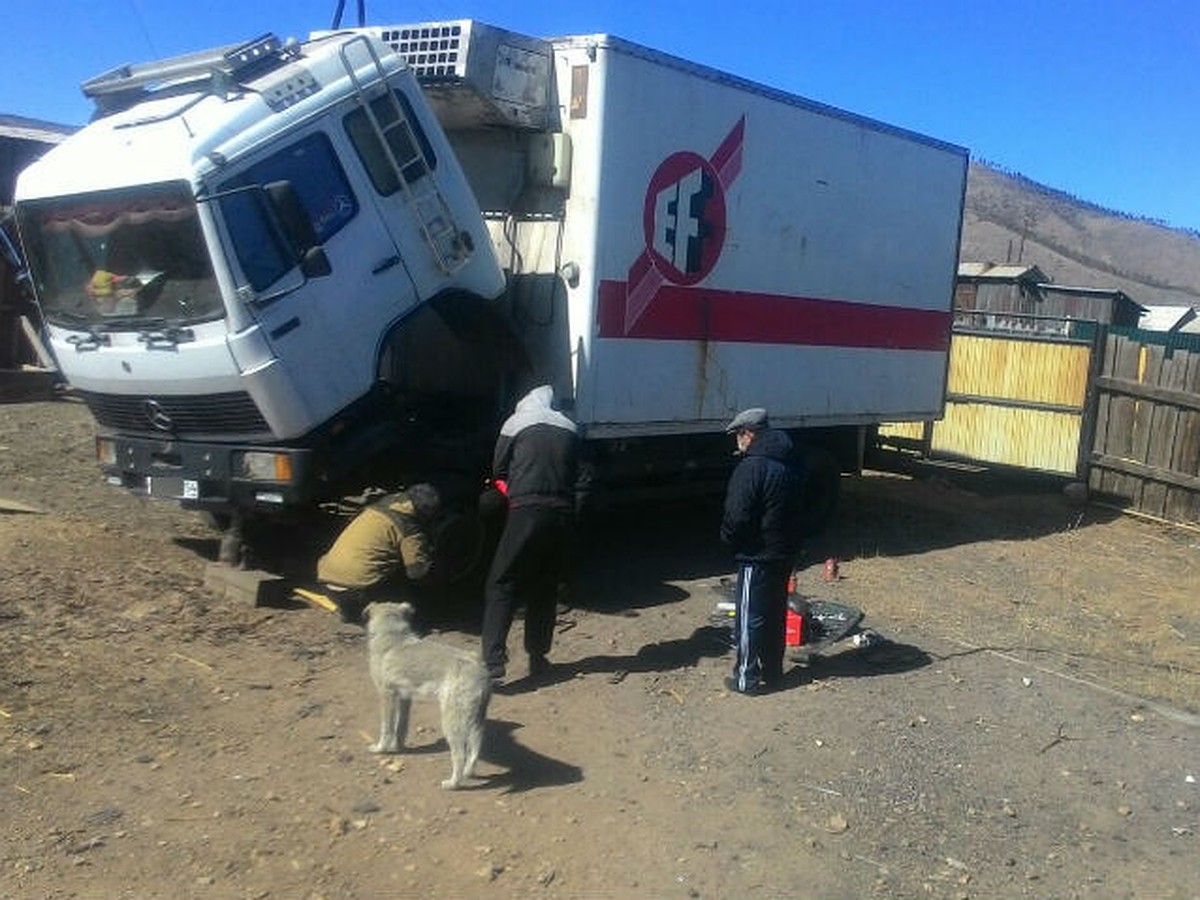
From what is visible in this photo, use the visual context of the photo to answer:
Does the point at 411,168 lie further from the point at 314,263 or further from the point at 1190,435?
the point at 1190,435

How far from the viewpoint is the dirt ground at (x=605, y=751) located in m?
4.28

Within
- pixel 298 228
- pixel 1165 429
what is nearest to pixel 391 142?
pixel 298 228

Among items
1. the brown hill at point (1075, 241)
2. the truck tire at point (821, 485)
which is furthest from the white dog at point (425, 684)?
the brown hill at point (1075, 241)

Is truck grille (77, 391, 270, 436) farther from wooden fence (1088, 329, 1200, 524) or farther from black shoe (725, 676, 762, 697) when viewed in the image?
wooden fence (1088, 329, 1200, 524)

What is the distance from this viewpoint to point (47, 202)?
6.83 m

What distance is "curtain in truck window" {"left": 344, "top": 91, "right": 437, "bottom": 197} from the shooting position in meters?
6.84

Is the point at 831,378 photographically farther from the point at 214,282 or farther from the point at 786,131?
the point at 214,282

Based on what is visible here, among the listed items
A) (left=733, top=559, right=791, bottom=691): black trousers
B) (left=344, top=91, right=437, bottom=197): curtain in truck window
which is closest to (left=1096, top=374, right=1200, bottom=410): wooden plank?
(left=733, top=559, right=791, bottom=691): black trousers

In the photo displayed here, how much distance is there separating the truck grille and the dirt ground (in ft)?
3.34

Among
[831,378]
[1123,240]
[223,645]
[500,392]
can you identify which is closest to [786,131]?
[831,378]

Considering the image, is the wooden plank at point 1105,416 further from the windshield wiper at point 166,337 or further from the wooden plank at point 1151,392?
the windshield wiper at point 166,337

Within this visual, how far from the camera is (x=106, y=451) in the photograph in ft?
24.5

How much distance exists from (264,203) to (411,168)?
1.08 m

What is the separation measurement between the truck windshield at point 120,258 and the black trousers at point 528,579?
205 cm
